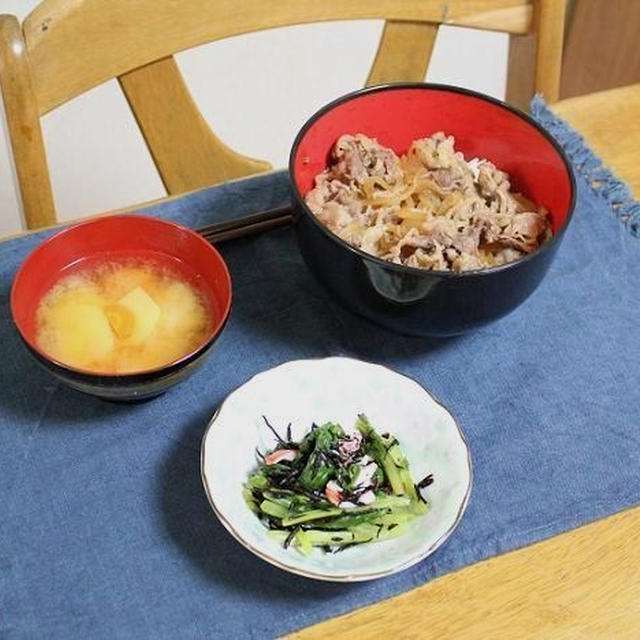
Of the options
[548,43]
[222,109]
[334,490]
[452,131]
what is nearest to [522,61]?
[548,43]

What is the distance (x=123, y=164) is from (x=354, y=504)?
1.42 m

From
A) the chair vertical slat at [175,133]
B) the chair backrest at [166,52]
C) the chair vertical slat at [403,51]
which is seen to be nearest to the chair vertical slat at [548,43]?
the chair backrest at [166,52]

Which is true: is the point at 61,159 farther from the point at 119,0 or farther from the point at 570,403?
the point at 570,403

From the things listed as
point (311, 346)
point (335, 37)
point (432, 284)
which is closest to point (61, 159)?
point (335, 37)

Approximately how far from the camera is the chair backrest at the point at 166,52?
101 centimetres

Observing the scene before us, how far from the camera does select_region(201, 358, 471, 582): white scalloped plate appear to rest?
0.73m

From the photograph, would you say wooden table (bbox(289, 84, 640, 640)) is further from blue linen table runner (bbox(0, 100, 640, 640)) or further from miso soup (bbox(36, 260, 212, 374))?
miso soup (bbox(36, 260, 212, 374))

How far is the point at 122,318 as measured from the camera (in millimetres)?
867

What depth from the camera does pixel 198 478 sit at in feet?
2.68

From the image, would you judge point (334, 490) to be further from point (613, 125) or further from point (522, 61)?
point (522, 61)

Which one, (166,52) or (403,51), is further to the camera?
(403,51)

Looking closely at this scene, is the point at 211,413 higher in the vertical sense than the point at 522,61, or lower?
higher

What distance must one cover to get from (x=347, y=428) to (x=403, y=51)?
612mm

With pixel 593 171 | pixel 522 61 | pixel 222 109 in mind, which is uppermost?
pixel 593 171
